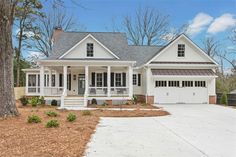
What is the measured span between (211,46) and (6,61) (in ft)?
118

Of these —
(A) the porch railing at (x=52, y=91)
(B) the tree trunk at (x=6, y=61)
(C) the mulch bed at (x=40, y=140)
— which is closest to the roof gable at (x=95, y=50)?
(A) the porch railing at (x=52, y=91)

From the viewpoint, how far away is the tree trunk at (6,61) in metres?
11.5

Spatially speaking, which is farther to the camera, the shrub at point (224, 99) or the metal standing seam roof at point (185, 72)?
the shrub at point (224, 99)

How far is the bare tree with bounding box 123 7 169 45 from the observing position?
41.3 m

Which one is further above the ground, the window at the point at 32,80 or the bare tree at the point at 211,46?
the bare tree at the point at 211,46

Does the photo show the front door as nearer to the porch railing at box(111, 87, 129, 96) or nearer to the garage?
the porch railing at box(111, 87, 129, 96)

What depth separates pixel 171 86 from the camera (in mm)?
24016

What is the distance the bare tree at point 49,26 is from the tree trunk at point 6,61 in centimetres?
2517

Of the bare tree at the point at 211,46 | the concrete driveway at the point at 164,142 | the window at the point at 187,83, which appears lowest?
the concrete driveway at the point at 164,142

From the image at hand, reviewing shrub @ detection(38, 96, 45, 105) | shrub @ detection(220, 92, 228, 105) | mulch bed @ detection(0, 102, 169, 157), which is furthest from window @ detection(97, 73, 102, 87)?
mulch bed @ detection(0, 102, 169, 157)

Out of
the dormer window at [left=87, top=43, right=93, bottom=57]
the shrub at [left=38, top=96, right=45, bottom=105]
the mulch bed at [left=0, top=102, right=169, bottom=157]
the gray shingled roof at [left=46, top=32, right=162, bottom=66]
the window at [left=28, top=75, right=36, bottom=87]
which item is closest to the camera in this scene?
the mulch bed at [left=0, top=102, right=169, bottom=157]

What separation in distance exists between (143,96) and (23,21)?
63.2 ft

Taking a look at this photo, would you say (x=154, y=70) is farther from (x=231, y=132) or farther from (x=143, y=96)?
(x=231, y=132)

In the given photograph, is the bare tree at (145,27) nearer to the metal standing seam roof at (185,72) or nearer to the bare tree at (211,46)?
the bare tree at (211,46)
